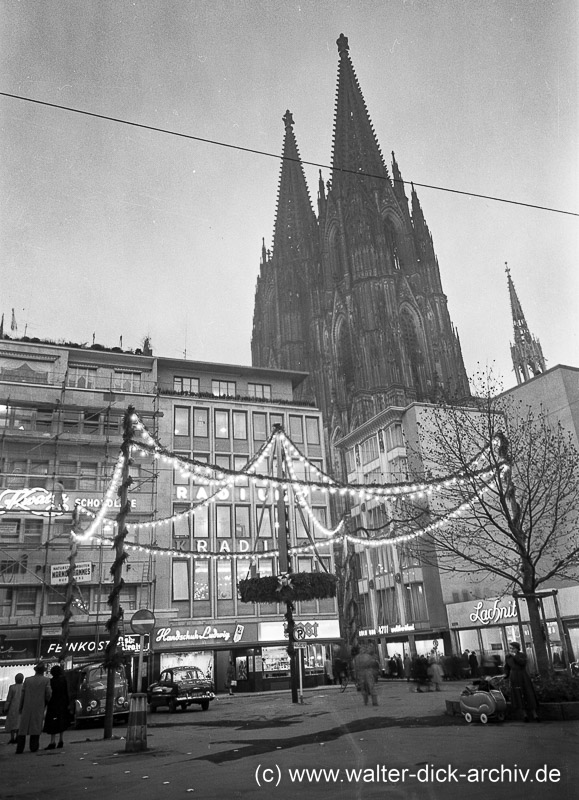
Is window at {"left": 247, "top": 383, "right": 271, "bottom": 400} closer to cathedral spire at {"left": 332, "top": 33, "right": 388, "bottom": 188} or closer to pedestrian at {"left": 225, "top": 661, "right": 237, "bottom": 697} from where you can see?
pedestrian at {"left": 225, "top": 661, "right": 237, "bottom": 697}

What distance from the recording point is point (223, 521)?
4834 cm

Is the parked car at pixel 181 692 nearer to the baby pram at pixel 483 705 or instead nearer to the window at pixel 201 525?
the baby pram at pixel 483 705

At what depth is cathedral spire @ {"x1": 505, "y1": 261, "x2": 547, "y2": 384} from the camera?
95.1 metres

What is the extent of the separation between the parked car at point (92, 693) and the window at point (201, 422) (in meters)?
28.9

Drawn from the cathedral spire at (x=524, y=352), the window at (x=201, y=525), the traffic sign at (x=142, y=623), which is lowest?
the traffic sign at (x=142, y=623)

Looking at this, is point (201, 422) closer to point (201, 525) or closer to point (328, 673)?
point (201, 525)

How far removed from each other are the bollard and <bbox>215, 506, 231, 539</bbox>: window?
117 ft

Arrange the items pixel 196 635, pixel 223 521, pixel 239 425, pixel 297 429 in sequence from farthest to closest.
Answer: pixel 297 429, pixel 239 425, pixel 223 521, pixel 196 635

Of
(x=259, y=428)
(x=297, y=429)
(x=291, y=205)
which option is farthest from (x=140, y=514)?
(x=291, y=205)

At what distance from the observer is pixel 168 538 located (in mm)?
45594

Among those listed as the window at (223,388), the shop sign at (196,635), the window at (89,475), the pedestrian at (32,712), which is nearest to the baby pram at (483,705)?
the pedestrian at (32,712)

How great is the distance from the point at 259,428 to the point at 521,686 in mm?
39236

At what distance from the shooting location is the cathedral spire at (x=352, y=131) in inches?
4493

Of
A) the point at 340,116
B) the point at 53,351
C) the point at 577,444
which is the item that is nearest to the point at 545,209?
the point at 577,444
